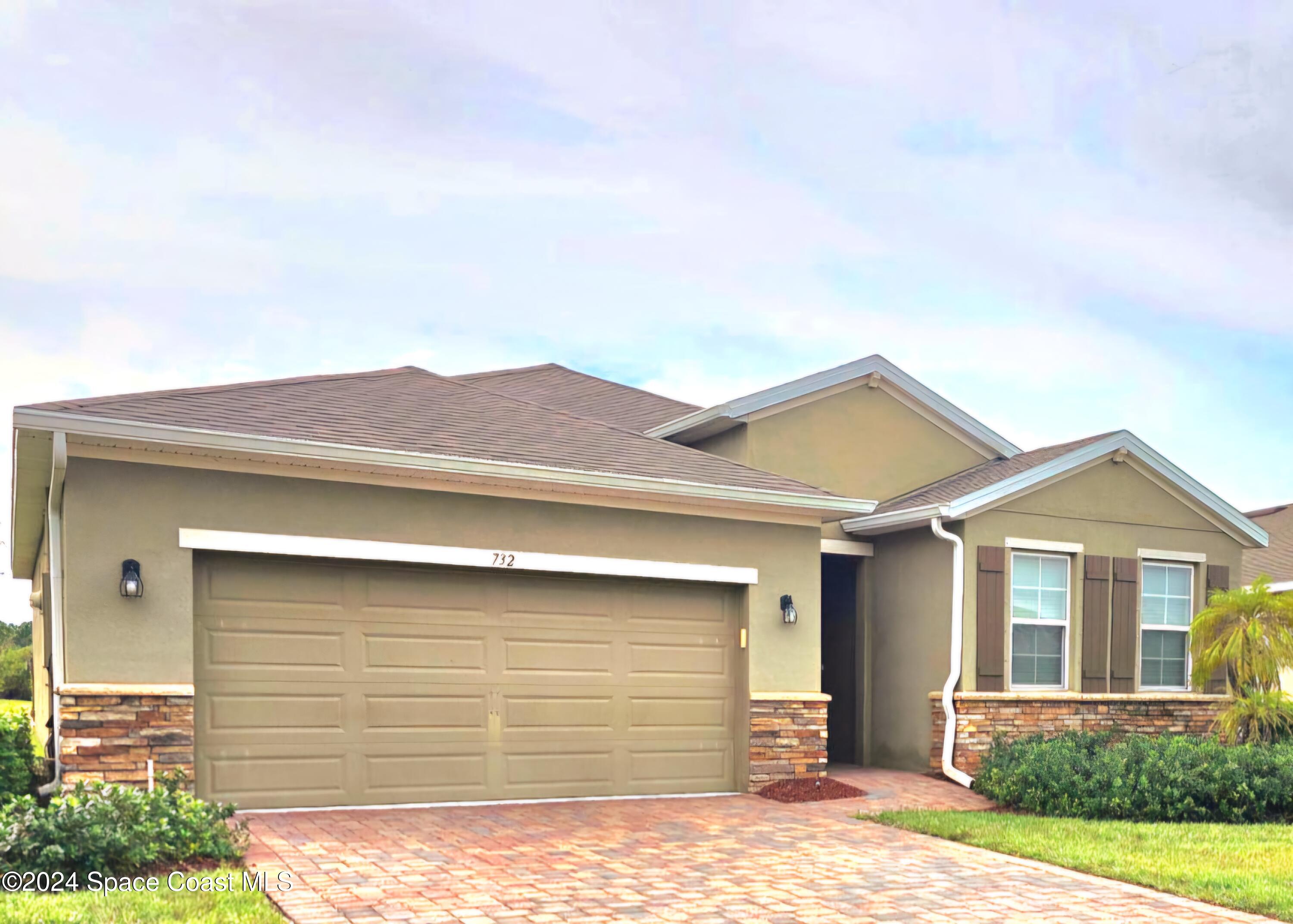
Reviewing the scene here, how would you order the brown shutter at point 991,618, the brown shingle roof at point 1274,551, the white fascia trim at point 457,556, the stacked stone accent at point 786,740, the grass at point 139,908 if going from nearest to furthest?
1. the grass at point 139,908
2. the white fascia trim at point 457,556
3. the stacked stone accent at point 786,740
4. the brown shutter at point 991,618
5. the brown shingle roof at point 1274,551

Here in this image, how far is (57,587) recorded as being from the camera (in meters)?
9.22

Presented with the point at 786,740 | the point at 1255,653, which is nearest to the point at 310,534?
the point at 786,740

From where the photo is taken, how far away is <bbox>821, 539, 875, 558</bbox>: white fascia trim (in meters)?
14.3

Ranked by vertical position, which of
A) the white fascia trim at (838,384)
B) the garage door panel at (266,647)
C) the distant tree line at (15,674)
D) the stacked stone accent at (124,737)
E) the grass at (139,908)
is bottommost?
the distant tree line at (15,674)

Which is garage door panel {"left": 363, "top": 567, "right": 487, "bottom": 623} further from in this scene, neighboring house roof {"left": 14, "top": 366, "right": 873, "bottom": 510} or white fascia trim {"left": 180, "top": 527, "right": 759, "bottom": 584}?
neighboring house roof {"left": 14, "top": 366, "right": 873, "bottom": 510}

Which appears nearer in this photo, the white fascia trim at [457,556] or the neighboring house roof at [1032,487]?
the white fascia trim at [457,556]

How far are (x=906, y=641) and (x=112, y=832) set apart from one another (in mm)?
9510

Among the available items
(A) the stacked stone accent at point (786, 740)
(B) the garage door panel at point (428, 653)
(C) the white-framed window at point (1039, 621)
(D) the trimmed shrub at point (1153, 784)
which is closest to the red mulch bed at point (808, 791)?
(A) the stacked stone accent at point (786, 740)

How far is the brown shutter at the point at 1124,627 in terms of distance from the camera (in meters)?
14.0

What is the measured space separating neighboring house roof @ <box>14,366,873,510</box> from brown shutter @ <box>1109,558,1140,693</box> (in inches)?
150

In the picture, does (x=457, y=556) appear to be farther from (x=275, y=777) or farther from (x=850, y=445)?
(x=850, y=445)

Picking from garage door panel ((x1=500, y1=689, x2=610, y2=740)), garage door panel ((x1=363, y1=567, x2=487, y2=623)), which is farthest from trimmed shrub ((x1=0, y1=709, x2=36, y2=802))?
garage door panel ((x1=500, y1=689, x2=610, y2=740))

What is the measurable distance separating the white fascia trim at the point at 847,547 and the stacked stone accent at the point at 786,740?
2.49 meters

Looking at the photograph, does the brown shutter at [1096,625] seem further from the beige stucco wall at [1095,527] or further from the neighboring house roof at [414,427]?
the neighboring house roof at [414,427]
